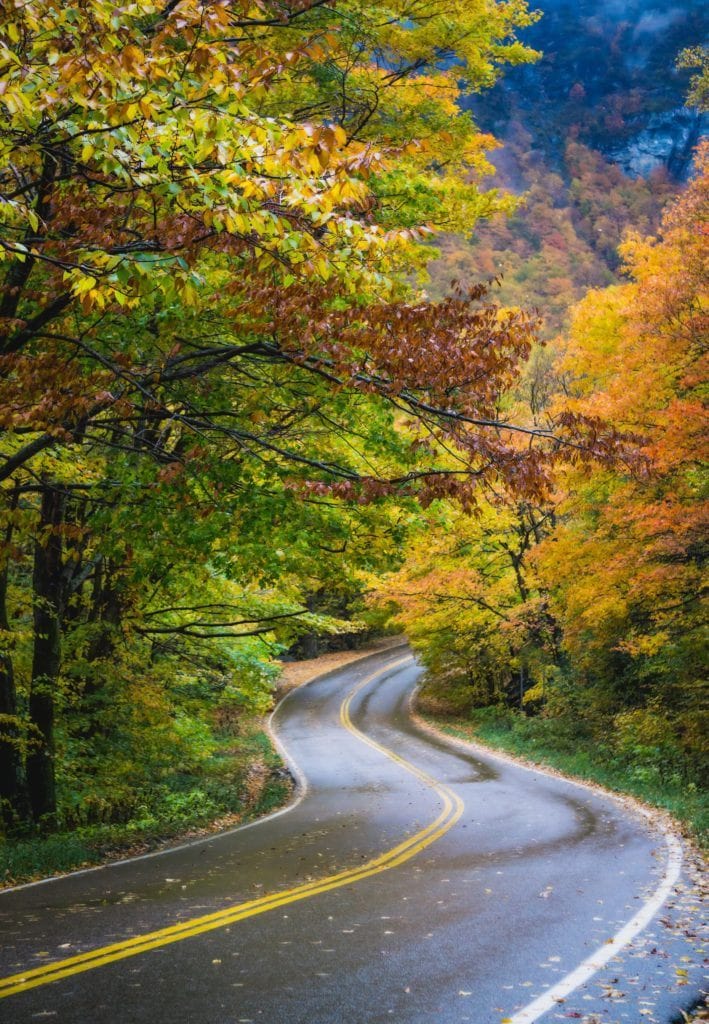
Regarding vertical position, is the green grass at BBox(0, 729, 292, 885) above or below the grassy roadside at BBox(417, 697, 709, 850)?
above

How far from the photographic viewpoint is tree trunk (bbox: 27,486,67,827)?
12133 mm

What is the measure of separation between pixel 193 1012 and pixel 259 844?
7531 mm

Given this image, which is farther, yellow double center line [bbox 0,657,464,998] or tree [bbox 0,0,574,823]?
yellow double center line [bbox 0,657,464,998]

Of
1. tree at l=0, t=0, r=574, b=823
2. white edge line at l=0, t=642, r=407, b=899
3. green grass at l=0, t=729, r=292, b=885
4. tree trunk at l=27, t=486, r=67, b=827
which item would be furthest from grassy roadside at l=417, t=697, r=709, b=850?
tree trunk at l=27, t=486, r=67, b=827

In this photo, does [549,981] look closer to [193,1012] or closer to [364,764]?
[193,1012]

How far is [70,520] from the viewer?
14.1 meters

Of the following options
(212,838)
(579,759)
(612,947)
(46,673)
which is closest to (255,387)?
(612,947)

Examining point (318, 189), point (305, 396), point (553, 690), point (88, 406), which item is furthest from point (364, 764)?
point (318, 189)

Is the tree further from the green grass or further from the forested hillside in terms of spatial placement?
the green grass

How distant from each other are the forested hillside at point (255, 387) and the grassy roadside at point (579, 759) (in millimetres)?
611

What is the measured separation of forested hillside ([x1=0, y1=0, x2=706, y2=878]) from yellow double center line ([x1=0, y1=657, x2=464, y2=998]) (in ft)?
11.8

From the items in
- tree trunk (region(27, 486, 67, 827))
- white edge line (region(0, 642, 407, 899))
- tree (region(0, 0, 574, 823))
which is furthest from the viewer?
tree trunk (region(27, 486, 67, 827))

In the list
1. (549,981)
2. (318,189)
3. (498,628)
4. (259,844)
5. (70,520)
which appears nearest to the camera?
(318,189)

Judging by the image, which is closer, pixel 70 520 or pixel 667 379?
pixel 70 520
